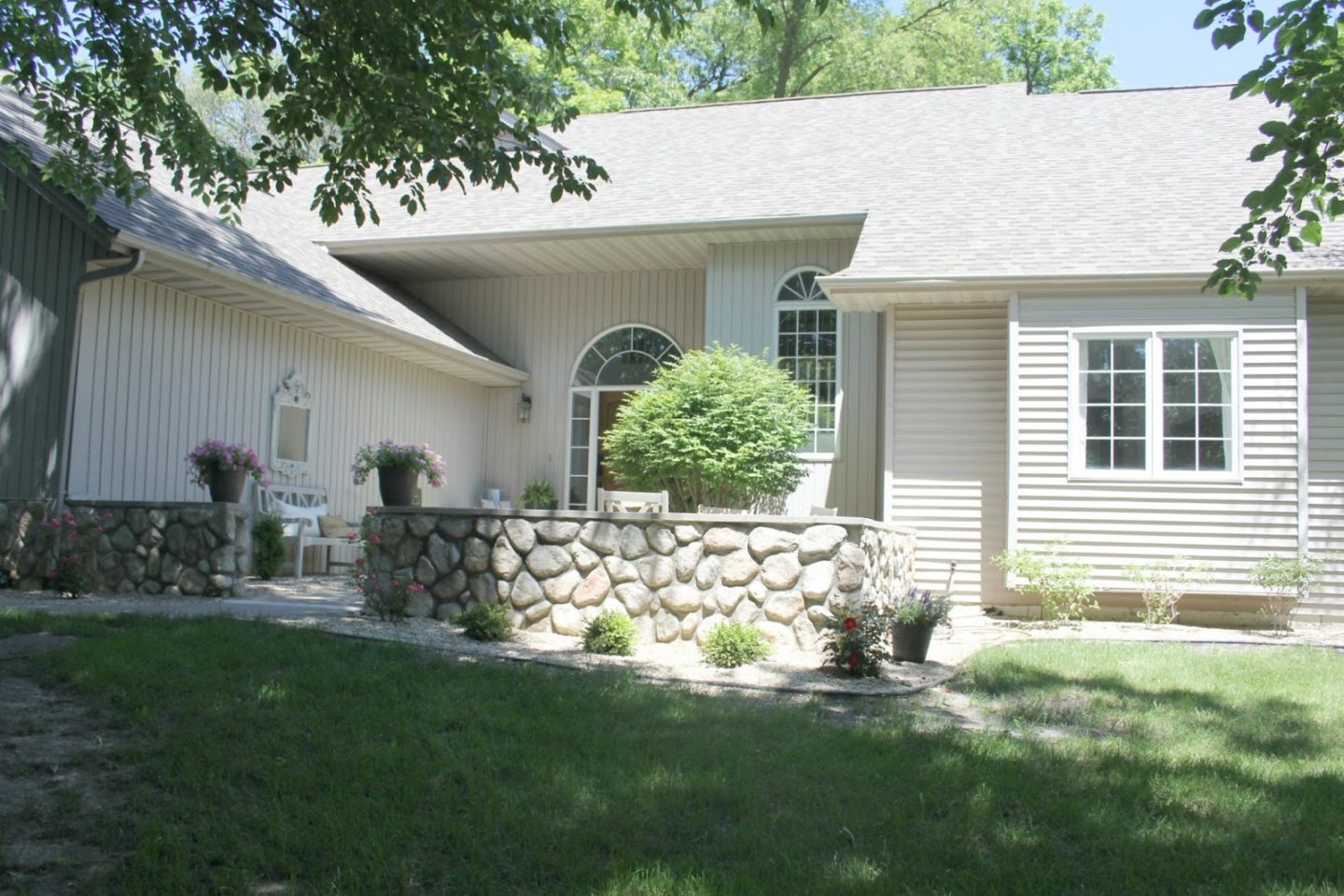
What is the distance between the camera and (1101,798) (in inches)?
162

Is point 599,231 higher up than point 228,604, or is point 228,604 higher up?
point 599,231

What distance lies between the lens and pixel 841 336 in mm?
13000

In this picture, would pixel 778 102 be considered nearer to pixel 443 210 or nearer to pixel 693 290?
pixel 693 290

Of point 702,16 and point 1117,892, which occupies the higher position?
point 702,16

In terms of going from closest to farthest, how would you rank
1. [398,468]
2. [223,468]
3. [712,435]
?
1. [223,468]
2. [712,435]
3. [398,468]

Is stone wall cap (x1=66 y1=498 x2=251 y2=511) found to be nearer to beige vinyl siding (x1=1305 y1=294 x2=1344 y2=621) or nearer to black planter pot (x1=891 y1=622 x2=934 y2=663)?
black planter pot (x1=891 y1=622 x2=934 y2=663)

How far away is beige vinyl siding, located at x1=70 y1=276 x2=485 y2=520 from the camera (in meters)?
9.73

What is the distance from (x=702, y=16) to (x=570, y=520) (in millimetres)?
21837

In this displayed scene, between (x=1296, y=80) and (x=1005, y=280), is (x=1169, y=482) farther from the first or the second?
(x=1296, y=80)

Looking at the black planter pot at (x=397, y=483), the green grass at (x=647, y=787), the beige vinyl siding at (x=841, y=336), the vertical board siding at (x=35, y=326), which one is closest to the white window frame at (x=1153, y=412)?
the beige vinyl siding at (x=841, y=336)

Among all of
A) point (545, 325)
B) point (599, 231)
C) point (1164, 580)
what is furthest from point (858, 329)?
point (545, 325)

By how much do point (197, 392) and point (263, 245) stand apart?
2.23 metres

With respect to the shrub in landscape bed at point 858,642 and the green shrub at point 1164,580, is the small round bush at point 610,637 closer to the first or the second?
the shrub in landscape bed at point 858,642

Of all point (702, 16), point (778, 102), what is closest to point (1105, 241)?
point (778, 102)
